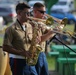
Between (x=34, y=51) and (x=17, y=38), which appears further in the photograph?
(x=34, y=51)

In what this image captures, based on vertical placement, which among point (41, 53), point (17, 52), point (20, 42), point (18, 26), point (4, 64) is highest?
point (18, 26)

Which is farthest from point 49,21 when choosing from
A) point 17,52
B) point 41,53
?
point 17,52

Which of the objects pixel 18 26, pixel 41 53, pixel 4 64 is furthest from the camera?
pixel 4 64

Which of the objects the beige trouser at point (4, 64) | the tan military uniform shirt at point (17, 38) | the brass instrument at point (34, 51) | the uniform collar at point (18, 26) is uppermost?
the uniform collar at point (18, 26)

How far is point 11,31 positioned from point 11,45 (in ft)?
0.62

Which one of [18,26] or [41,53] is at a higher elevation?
[18,26]

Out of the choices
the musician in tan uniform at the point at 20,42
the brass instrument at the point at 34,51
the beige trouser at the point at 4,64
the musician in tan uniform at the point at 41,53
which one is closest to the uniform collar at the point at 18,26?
the musician in tan uniform at the point at 20,42

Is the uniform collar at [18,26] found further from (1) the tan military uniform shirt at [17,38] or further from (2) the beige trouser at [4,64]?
(2) the beige trouser at [4,64]

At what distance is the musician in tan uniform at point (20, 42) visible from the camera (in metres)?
5.54

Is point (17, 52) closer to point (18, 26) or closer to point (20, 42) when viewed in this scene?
point (20, 42)

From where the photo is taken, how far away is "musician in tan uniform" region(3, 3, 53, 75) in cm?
554

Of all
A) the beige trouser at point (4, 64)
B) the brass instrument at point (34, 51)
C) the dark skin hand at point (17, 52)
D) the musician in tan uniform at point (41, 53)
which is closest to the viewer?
the dark skin hand at point (17, 52)

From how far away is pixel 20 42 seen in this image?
5.55 metres

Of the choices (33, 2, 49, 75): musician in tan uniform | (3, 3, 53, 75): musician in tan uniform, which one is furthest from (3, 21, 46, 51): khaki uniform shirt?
(33, 2, 49, 75): musician in tan uniform
